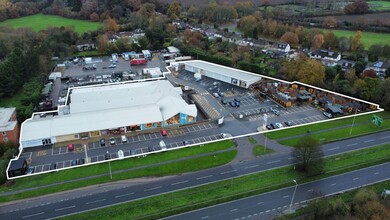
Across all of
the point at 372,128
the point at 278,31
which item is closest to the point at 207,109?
the point at 372,128

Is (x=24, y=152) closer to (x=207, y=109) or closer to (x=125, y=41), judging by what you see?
(x=207, y=109)

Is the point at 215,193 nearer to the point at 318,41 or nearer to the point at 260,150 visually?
the point at 260,150

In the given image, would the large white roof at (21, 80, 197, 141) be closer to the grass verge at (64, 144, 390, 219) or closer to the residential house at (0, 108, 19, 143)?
the residential house at (0, 108, 19, 143)

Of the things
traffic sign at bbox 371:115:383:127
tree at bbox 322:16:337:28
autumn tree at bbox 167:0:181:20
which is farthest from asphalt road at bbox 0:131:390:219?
autumn tree at bbox 167:0:181:20

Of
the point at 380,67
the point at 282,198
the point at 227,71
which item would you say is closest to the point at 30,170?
the point at 282,198

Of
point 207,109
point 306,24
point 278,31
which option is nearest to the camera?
point 207,109

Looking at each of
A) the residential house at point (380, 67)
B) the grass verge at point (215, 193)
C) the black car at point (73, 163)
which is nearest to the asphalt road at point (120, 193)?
the grass verge at point (215, 193)
